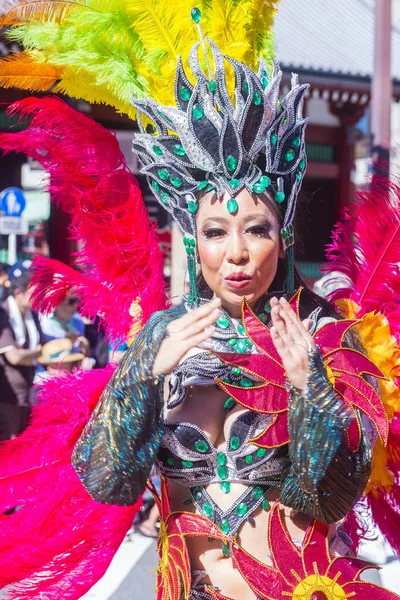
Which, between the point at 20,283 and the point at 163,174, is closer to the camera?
the point at 163,174

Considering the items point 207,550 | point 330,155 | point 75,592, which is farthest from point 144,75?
point 330,155

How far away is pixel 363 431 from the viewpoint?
2066 millimetres

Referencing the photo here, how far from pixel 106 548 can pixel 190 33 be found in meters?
1.51

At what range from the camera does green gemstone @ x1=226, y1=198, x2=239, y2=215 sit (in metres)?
2.14

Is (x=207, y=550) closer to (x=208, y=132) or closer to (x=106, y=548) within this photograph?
(x=106, y=548)

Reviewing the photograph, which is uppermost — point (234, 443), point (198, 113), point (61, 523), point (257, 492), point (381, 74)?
point (198, 113)

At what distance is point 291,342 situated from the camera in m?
1.90

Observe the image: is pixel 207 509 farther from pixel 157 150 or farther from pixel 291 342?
pixel 157 150

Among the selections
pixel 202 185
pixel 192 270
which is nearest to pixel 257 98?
pixel 202 185

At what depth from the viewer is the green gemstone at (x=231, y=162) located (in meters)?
2.16

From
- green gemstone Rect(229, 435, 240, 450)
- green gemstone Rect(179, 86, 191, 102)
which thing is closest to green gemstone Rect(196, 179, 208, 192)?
green gemstone Rect(179, 86, 191, 102)

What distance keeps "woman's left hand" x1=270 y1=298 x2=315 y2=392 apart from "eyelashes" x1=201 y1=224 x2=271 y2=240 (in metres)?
0.28

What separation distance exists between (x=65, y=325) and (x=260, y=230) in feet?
15.8

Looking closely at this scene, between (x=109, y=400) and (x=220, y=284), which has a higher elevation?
(x=220, y=284)
